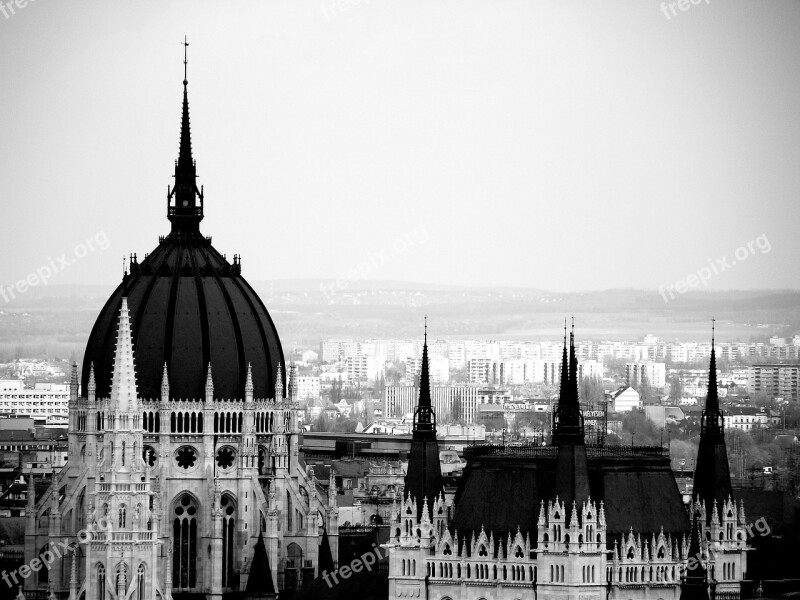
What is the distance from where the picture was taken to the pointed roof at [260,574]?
125 meters

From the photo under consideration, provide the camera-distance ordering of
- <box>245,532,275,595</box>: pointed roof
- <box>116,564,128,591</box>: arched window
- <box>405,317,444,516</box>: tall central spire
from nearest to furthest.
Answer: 1. <box>116,564,128,591</box>: arched window
2. <box>405,317,444,516</box>: tall central spire
3. <box>245,532,275,595</box>: pointed roof

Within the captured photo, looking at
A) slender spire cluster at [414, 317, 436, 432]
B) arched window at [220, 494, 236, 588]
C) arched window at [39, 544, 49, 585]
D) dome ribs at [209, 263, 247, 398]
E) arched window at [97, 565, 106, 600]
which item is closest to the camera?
arched window at [97, 565, 106, 600]

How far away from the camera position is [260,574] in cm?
12556

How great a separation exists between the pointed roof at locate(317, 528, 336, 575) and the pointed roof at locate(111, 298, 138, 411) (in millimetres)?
15621

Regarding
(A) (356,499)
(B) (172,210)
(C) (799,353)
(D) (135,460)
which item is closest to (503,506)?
(D) (135,460)

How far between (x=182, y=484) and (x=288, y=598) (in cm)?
866

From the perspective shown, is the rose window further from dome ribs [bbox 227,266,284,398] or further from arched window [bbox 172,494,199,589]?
dome ribs [bbox 227,266,284,398]

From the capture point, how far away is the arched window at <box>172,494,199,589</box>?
128 metres

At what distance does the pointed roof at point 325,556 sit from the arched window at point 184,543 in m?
5.99

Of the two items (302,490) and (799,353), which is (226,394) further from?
(799,353)

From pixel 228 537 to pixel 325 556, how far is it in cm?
492

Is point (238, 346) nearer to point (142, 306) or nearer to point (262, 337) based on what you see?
point (262, 337)

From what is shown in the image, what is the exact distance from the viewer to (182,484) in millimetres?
128625

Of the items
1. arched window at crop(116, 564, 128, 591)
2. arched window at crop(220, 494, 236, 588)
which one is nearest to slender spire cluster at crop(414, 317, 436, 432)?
arched window at crop(116, 564, 128, 591)
